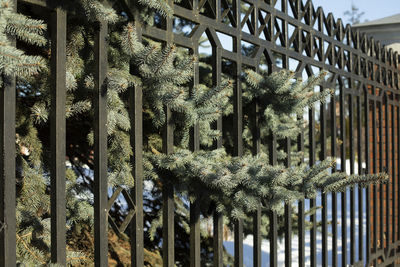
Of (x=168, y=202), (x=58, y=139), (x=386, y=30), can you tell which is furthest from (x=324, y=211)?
(x=386, y=30)

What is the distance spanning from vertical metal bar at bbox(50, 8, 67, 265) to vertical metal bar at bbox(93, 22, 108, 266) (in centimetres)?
16

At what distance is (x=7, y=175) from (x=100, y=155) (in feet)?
1.30

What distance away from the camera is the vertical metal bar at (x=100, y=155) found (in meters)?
2.01

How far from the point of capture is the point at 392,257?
17.5 ft

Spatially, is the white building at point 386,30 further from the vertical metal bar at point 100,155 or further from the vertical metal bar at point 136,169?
the vertical metal bar at point 100,155

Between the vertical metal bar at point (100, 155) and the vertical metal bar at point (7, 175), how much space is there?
0.37 meters

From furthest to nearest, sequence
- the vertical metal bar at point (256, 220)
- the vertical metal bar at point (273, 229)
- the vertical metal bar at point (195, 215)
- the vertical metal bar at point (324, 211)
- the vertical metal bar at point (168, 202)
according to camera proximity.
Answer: the vertical metal bar at point (324, 211)
the vertical metal bar at point (273, 229)
the vertical metal bar at point (256, 220)
the vertical metal bar at point (195, 215)
the vertical metal bar at point (168, 202)

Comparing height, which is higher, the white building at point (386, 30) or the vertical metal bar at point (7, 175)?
the white building at point (386, 30)

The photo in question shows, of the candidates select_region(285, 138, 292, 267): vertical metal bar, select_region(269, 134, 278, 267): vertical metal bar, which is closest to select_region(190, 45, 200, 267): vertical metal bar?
select_region(269, 134, 278, 267): vertical metal bar

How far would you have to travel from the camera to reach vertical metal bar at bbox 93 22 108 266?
2.01 m

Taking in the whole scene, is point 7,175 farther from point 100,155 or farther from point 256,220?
point 256,220

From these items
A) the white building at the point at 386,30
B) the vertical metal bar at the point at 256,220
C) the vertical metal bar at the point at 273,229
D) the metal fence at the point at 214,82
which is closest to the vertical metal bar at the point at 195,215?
the metal fence at the point at 214,82

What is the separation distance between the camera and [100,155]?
2008 mm

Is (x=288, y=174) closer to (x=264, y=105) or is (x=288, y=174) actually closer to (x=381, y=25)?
(x=264, y=105)
